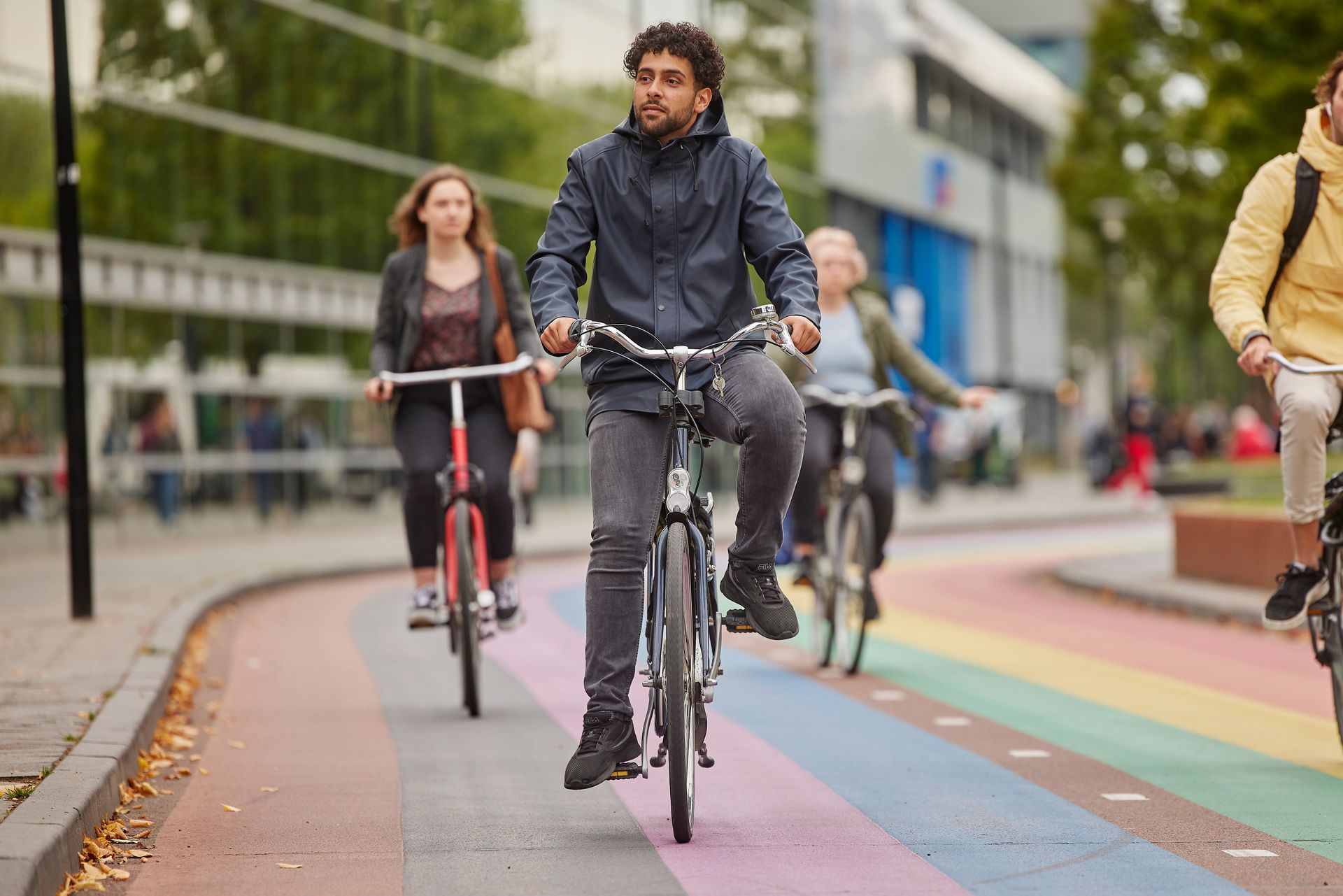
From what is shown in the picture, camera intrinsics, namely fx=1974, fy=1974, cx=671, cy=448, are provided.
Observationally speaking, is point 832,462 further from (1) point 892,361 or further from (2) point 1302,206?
(2) point 1302,206

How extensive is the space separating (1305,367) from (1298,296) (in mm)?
439

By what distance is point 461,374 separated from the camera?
297 inches

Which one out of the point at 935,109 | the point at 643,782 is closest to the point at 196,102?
the point at 643,782

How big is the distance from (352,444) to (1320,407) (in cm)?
2276

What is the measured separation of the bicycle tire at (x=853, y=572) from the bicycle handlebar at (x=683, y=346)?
3.94 meters

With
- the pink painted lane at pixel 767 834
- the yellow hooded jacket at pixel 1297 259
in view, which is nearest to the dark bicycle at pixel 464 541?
the pink painted lane at pixel 767 834

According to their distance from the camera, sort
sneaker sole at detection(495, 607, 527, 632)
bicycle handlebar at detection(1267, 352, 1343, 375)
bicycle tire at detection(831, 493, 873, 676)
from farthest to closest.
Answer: bicycle tire at detection(831, 493, 873, 676) < sneaker sole at detection(495, 607, 527, 632) < bicycle handlebar at detection(1267, 352, 1343, 375)

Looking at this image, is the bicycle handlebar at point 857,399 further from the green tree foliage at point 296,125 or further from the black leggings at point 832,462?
the green tree foliage at point 296,125

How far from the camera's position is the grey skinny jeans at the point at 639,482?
499 cm

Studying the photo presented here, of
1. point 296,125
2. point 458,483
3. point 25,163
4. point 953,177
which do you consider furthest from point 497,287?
point 953,177

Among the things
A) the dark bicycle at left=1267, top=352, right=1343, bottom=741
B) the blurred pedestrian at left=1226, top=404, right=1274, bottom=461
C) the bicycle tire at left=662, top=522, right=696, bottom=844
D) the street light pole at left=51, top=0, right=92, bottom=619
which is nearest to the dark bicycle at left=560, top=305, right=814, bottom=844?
the bicycle tire at left=662, top=522, right=696, bottom=844

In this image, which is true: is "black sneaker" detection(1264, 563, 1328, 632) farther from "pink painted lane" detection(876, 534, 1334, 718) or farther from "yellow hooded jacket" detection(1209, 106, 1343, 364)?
"pink painted lane" detection(876, 534, 1334, 718)

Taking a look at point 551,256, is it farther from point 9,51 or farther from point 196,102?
point 196,102

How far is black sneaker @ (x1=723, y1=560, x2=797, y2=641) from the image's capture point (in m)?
5.18
